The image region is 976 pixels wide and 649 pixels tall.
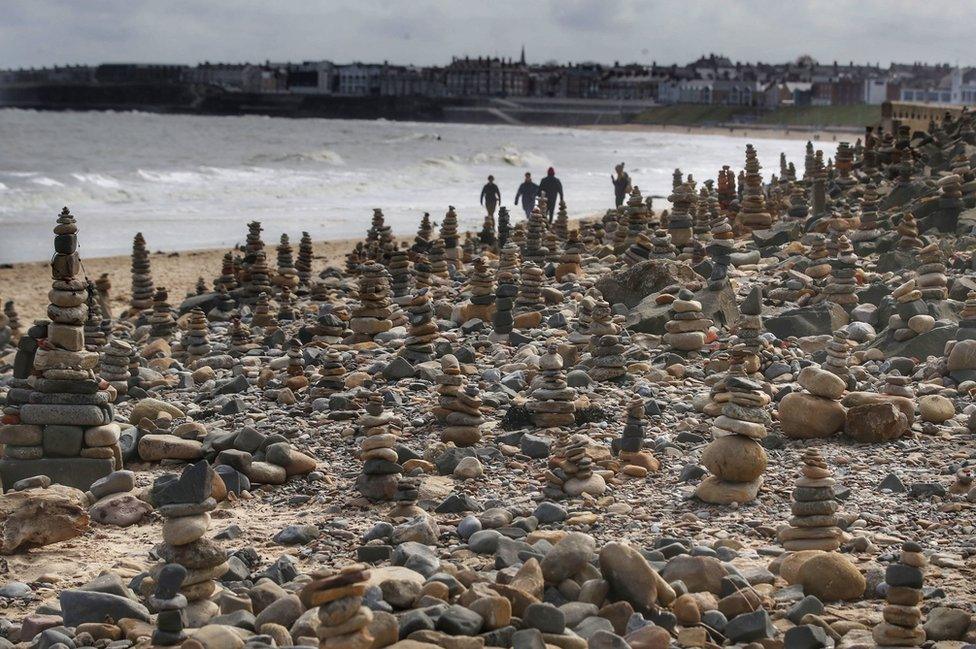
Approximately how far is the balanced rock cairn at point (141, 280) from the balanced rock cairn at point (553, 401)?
10568 millimetres

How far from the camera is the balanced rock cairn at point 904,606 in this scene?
19.1 ft

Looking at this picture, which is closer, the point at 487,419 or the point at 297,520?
the point at 297,520

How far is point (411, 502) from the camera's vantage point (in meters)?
8.23

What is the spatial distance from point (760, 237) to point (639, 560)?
1313 centimetres

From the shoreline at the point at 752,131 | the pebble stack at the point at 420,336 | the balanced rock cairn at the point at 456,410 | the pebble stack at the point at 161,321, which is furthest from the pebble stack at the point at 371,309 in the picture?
the shoreline at the point at 752,131

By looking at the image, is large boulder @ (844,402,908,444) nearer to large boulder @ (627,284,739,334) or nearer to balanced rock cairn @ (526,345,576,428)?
balanced rock cairn @ (526,345,576,428)

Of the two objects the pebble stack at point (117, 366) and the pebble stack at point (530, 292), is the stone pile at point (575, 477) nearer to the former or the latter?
the pebble stack at point (117, 366)

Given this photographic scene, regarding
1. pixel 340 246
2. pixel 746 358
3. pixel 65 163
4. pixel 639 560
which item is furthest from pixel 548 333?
pixel 65 163

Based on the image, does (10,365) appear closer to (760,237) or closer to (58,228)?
(58,228)

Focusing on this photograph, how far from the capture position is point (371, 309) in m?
14.7

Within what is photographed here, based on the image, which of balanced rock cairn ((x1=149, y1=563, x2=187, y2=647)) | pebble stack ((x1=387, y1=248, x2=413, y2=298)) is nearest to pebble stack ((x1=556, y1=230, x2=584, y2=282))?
pebble stack ((x1=387, y1=248, x2=413, y2=298))

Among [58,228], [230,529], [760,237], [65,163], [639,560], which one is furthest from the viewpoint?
[65,163]

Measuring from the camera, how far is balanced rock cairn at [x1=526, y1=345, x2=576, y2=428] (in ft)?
33.2

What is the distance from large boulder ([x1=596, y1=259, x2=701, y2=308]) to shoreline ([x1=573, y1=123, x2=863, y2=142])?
10866 centimetres
